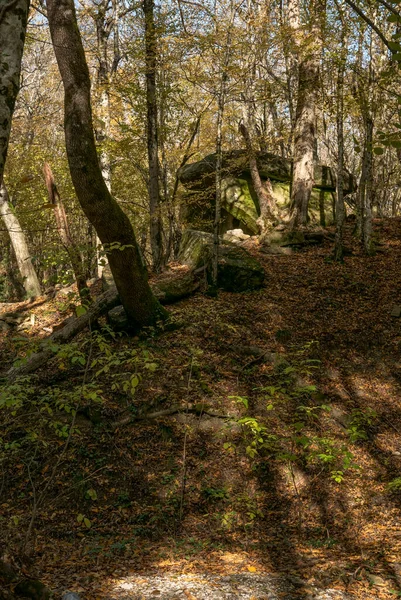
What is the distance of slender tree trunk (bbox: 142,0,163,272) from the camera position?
36.2 ft

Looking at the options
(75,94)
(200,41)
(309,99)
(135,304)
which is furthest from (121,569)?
(309,99)

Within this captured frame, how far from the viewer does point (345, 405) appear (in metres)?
7.65

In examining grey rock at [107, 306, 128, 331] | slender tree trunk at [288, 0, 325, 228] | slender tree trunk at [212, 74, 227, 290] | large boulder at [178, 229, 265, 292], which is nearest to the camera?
grey rock at [107, 306, 128, 331]

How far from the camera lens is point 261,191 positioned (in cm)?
1462

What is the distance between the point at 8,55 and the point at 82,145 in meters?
4.04

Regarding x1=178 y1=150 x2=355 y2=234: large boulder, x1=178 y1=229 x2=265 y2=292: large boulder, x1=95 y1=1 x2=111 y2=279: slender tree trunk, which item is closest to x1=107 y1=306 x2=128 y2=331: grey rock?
x1=178 y1=229 x2=265 y2=292: large boulder

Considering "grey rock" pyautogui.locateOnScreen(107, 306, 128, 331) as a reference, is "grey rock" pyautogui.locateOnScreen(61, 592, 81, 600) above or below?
below

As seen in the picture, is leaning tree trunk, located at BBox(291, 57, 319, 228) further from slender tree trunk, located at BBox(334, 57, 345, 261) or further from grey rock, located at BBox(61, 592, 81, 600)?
grey rock, located at BBox(61, 592, 81, 600)

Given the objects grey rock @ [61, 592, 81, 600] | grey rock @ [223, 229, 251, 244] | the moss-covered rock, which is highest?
the moss-covered rock

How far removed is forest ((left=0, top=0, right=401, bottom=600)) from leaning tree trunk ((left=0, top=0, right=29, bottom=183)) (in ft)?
0.04

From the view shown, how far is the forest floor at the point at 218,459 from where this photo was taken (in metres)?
4.12

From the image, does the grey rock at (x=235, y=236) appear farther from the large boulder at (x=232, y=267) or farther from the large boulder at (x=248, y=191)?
the large boulder at (x=232, y=267)

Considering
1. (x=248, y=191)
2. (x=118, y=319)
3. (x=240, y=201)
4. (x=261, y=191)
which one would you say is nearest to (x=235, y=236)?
(x=240, y=201)

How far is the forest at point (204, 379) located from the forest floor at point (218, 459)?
1.3 inches
